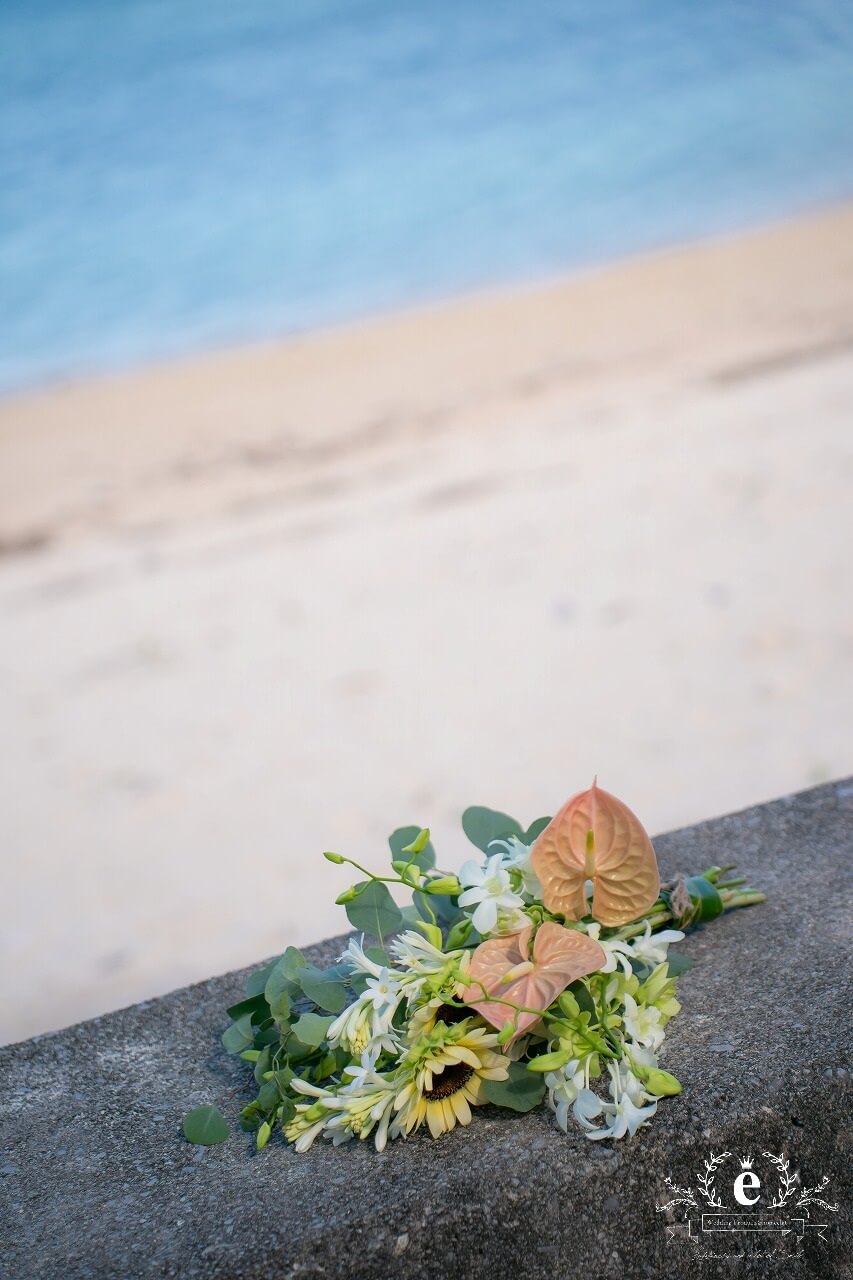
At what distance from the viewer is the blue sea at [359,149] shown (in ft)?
24.2

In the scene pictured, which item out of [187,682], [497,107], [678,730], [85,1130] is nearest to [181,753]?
[187,682]

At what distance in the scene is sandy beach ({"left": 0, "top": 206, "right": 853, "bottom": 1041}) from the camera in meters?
2.47

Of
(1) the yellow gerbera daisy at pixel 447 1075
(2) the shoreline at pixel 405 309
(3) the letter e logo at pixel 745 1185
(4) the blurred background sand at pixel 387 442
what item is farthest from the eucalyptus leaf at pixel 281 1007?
(2) the shoreline at pixel 405 309

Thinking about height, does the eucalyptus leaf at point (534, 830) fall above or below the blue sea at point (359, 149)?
below

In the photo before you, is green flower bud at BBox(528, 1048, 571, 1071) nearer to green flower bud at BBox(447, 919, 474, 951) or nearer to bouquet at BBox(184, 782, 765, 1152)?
bouquet at BBox(184, 782, 765, 1152)

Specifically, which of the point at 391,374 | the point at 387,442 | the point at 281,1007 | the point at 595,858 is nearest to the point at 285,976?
the point at 281,1007

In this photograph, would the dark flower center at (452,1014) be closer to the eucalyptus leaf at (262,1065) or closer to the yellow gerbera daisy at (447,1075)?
the yellow gerbera daisy at (447,1075)

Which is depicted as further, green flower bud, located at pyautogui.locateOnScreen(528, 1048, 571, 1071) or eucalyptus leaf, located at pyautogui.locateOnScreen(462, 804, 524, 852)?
eucalyptus leaf, located at pyautogui.locateOnScreen(462, 804, 524, 852)

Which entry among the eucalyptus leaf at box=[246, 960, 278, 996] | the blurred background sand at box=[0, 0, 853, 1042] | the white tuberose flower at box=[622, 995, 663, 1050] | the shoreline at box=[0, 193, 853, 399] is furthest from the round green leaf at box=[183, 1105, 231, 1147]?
the shoreline at box=[0, 193, 853, 399]

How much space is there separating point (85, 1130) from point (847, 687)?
218 centimetres

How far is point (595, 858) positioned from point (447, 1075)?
186 millimetres

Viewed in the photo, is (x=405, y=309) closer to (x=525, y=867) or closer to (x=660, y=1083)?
(x=525, y=867)

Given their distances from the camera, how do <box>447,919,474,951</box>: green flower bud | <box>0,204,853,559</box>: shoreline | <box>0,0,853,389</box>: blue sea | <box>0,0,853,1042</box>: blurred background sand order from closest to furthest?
<box>447,919,474,951</box>: green flower bud < <box>0,0,853,1042</box>: blurred background sand < <box>0,204,853,559</box>: shoreline < <box>0,0,853,389</box>: blue sea

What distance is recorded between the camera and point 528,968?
0.81 m
